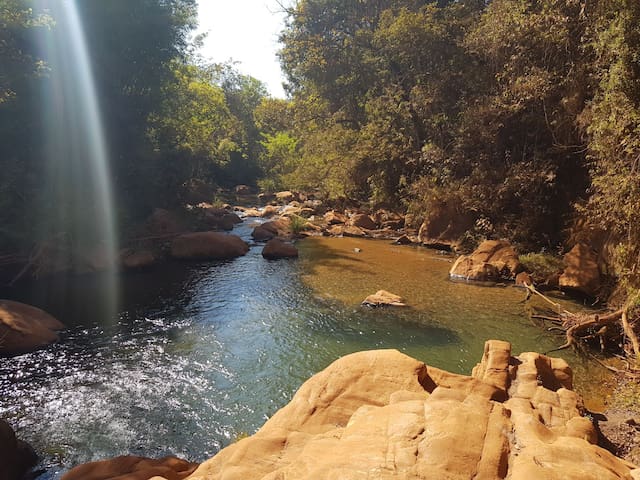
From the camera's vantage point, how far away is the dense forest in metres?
12.2

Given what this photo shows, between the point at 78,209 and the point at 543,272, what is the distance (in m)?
18.4

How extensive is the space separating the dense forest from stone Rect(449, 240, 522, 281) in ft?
6.66

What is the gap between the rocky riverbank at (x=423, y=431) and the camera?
3.30 m

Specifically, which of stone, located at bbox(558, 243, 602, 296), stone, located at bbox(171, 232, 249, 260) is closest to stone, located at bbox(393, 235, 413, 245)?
stone, located at bbox(171, 232, 249, 260)

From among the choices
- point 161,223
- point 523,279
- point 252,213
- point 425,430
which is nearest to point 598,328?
point 523,279

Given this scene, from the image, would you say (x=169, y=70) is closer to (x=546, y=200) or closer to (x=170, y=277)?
(x=170, y=277)

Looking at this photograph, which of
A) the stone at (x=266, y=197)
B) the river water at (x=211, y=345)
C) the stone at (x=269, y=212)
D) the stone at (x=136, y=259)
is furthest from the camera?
the stone at (x=266, y=197)

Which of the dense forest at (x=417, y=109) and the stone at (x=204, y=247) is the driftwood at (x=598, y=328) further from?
the stone at (x=204, y=247)

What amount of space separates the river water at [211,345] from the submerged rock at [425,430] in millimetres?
2382

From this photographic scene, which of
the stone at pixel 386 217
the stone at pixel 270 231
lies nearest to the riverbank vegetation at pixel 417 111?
the stone at pixel 386 217

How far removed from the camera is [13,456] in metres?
5.88

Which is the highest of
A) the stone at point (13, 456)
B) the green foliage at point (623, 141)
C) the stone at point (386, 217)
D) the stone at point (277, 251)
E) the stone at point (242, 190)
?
the green foliage at point (623, 141)

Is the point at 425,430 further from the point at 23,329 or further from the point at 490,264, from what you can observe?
the point at 490,264

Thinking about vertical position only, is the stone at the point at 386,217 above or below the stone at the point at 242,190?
below
